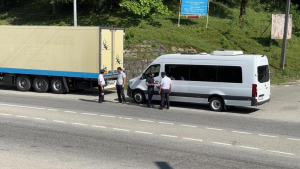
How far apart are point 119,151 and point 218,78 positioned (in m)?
8.36

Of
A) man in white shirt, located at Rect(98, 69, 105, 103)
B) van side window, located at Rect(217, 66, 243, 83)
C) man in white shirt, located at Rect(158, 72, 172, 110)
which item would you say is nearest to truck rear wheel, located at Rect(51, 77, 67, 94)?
man in white shirt, located at Rect(98, 69, 105, 103)

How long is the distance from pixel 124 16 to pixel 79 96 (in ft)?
44.3

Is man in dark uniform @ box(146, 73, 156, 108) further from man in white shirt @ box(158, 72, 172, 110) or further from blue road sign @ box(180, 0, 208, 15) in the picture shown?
blue road sign @ box(180, 0, 208, 15)

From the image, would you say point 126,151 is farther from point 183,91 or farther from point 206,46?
point 206,46

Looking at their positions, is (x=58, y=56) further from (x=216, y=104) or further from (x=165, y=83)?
(x=216, y=104)

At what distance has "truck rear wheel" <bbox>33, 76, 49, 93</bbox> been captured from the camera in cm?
2339

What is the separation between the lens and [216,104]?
60.6 feet

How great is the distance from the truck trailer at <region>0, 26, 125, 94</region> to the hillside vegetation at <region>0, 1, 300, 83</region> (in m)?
6.77

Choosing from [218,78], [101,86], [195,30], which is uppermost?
[195,30]

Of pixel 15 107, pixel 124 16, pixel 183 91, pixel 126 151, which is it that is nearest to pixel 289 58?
pixel 124 16

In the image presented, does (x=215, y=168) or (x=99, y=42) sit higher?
(x=99, y=42)

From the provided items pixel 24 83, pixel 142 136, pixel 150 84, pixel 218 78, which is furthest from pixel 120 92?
pixel 142 136

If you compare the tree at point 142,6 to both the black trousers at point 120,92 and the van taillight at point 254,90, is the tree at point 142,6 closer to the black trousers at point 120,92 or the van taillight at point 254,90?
the black trousers at point 120,92

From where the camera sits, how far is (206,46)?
31328 millimetres
